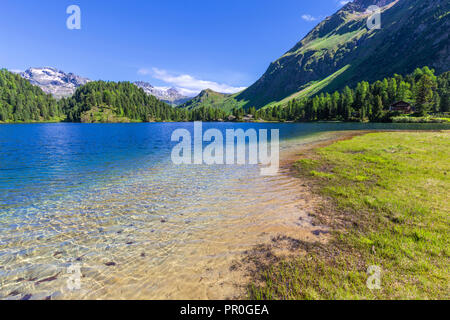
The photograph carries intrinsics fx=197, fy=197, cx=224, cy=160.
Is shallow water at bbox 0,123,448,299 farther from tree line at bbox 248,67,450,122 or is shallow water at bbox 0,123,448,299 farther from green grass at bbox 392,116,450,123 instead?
tree line at bbox 248,67,450,122

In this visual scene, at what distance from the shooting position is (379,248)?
7.41 meters

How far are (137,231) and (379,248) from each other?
1084 centimetres

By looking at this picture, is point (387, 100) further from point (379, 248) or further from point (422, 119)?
point (379, 248)

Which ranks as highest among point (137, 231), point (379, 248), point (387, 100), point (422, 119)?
point (387, 100)

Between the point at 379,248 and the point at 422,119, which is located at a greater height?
the point at 422,119

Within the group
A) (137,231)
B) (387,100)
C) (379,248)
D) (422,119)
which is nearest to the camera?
(379,248)

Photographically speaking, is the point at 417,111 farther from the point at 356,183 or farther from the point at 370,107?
the point at 356,183

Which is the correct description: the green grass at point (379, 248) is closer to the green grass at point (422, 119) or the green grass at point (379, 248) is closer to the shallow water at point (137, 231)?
the shallow water at point (137, 231)

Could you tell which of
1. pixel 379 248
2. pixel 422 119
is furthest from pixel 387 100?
pixel 379 248

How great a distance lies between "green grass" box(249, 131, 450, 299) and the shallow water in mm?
1594

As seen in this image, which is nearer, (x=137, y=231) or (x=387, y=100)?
(x=137, y=231)

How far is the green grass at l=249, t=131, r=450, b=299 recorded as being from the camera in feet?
18.7
